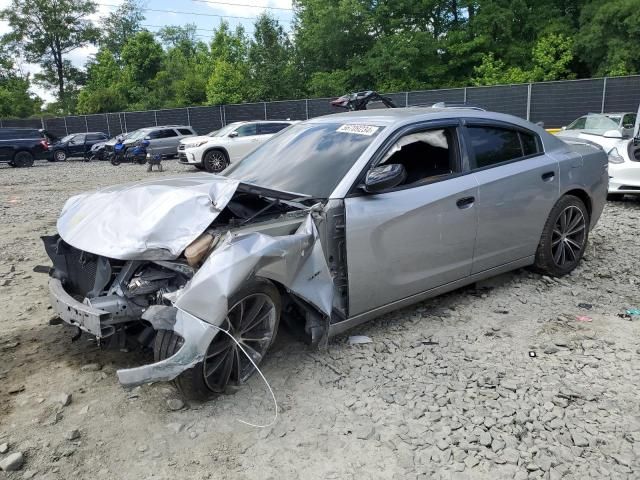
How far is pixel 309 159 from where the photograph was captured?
3.96 m

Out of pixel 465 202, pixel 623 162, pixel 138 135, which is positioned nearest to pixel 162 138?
pixel 138 135

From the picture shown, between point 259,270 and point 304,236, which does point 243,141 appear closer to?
point 304,236

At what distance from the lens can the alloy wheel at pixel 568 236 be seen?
16.3ft

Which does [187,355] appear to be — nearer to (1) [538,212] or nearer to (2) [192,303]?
(2) [192,303]

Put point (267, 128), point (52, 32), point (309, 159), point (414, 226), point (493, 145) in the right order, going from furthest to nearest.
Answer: point (52, 32)
point (267, 128)
point (493, 145)
point (309, 159)
point (414, 226)

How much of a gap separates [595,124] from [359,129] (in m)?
9.70

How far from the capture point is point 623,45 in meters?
23.5

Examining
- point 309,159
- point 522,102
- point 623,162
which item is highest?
point 522,102

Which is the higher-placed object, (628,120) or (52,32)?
(52,32)

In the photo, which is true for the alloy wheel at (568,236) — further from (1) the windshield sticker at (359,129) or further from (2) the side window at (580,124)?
(2) the side window at (580,124)

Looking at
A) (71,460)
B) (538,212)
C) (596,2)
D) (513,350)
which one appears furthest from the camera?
(596,2)

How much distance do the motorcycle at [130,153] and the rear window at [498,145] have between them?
19.0 metres

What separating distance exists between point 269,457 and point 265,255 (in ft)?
3.47

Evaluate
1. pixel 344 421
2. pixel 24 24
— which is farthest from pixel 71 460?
pixel 24 24
